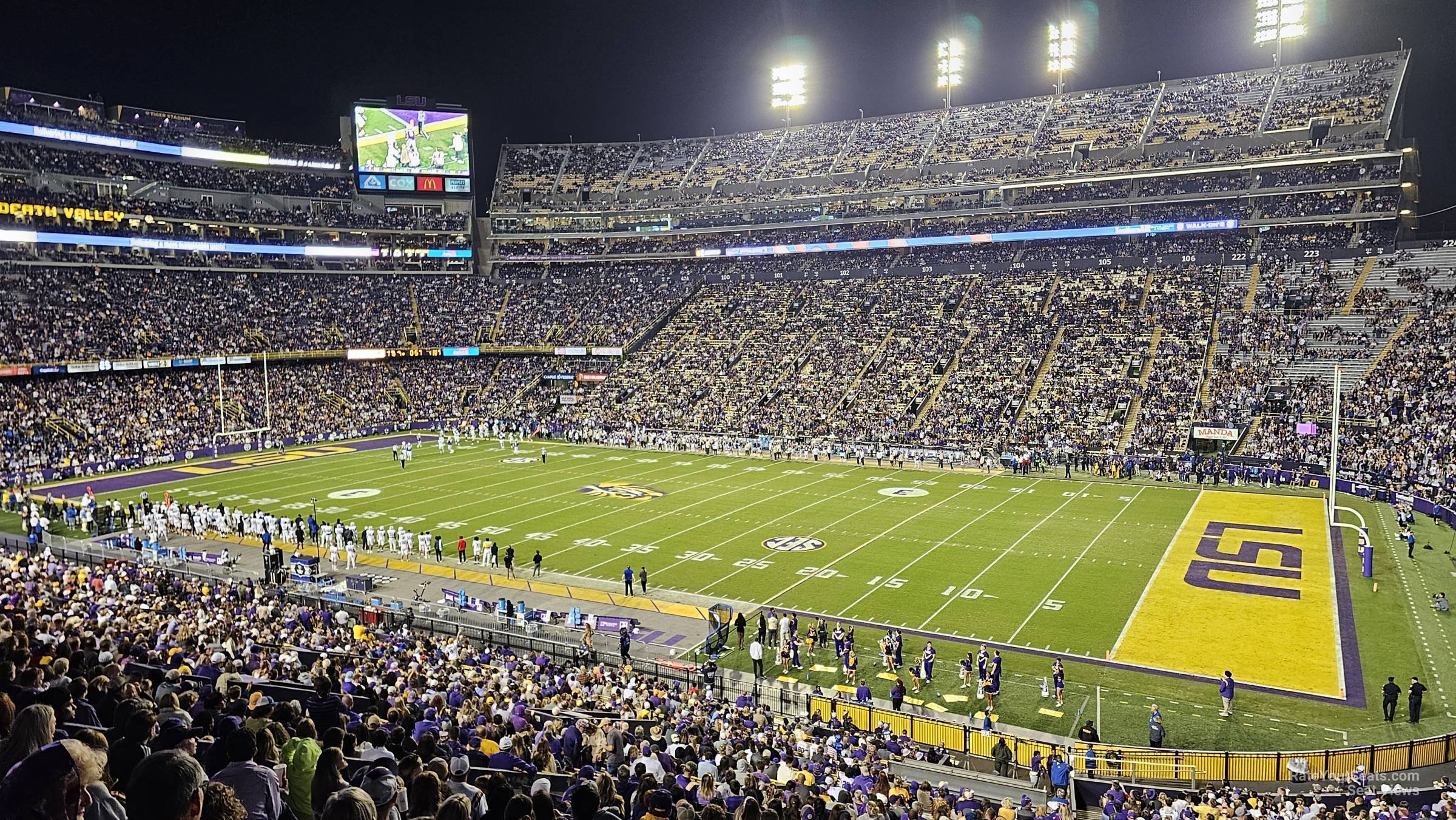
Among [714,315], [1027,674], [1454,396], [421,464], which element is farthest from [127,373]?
[1454,396]

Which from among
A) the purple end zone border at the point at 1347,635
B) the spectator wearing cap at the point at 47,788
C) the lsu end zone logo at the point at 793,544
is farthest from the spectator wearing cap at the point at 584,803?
the lsu end zone logo at the point at 793,544

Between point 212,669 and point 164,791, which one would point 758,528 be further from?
point 164,791

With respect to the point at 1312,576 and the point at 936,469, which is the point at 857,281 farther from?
the point at 1312,576

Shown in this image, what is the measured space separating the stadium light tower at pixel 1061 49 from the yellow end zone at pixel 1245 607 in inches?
1976

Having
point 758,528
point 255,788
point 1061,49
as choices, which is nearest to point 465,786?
point 255,788

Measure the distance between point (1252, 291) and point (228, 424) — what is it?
6040cm

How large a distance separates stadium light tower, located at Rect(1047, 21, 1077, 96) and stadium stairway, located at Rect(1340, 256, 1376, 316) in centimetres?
2774

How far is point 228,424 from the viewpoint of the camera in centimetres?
5259

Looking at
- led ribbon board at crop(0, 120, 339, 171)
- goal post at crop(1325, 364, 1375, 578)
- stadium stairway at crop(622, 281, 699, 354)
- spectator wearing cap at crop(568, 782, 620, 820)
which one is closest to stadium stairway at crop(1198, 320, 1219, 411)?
goal post at crop(1325, 364, 1375, 578)

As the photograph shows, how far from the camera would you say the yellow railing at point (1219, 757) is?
12953mm

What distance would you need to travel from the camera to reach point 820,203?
71.1m

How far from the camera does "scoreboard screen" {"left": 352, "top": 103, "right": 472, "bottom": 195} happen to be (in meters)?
66.2

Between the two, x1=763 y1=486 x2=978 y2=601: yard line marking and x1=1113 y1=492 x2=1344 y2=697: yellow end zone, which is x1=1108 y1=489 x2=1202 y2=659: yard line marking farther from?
x1=763 y1=486 x2=978 y2=601: yard line marking

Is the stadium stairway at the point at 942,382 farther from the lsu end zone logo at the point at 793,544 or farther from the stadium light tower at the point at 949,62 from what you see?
the stadium light tower at the point at 949,62
